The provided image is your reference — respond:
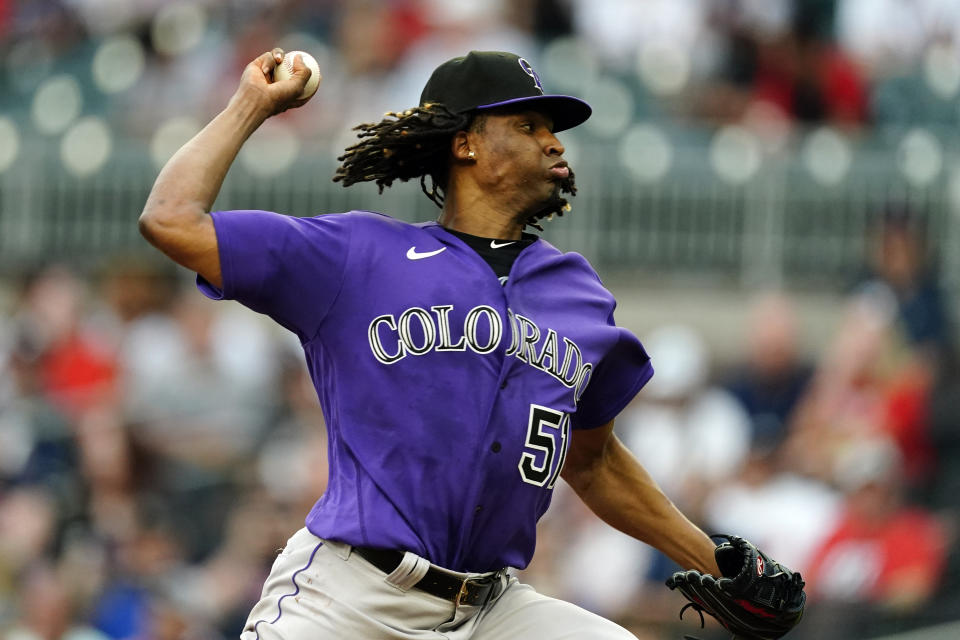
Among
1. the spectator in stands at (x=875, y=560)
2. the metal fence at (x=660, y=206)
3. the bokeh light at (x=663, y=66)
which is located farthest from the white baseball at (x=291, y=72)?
the bokeh light at (x=663, y=66)

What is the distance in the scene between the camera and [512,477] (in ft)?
13.5

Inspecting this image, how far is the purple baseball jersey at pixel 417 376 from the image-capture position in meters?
4.00

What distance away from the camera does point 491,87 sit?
4430 mm

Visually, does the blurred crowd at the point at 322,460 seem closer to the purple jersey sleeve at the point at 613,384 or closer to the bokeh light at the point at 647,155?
the bokeh light at the point at 647,155

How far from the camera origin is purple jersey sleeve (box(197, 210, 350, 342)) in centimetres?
393

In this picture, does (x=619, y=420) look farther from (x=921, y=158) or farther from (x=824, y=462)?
(x=921, y=158)

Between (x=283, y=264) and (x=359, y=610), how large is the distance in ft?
2.82

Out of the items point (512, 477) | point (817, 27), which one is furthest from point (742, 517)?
point (512, 477)

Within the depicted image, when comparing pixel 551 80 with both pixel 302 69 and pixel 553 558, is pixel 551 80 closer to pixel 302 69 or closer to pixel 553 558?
pixel 553 558

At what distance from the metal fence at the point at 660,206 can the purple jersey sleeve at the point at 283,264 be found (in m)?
6.44

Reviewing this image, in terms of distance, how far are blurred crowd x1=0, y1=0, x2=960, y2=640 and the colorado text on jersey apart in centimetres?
411

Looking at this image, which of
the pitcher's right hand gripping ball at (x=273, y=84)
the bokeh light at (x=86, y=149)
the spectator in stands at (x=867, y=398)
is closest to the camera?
the pitcher's right hand gripping ball at (x=273, y=84)

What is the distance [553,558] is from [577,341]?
170 inches

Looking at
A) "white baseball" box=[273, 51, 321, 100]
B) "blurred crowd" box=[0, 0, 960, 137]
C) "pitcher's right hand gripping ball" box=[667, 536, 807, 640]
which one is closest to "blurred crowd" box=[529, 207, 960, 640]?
"blurred crowd" box=[0, 0, 960, 137]
